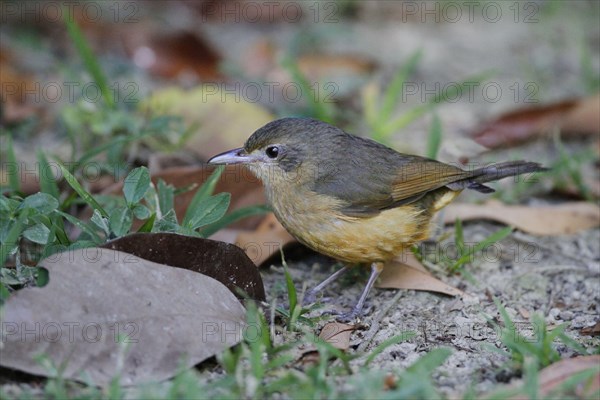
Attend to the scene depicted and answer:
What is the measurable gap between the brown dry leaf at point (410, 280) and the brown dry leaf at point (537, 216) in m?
0.75

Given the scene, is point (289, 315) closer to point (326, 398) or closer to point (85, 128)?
point (326, 398)

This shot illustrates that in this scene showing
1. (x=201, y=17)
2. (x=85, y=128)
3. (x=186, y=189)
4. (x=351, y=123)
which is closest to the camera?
(x=186, y=189)

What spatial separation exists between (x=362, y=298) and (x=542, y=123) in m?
3.01

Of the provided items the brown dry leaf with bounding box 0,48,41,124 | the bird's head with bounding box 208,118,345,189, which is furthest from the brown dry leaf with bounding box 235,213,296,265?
the brown dry leaf with bounding box 0,48,41,124

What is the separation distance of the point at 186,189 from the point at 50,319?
1.60m

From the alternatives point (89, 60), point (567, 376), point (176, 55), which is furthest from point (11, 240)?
point (176, 55)

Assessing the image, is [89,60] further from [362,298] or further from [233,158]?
[362,298]

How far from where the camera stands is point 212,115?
20.8 feet

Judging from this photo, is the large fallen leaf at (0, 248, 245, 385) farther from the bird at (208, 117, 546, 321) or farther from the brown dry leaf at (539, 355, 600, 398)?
the brown dry leaf at (539, 355, 600, 398)

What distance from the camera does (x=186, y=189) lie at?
485 cm

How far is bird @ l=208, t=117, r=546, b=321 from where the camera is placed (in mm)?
4625

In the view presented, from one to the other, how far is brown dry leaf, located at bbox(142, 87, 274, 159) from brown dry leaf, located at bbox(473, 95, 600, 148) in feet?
6.11

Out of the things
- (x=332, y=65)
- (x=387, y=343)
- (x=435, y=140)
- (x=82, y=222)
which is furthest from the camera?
(x=332, y=65)

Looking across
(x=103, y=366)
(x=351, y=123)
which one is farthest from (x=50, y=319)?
(x=351, y=123)
